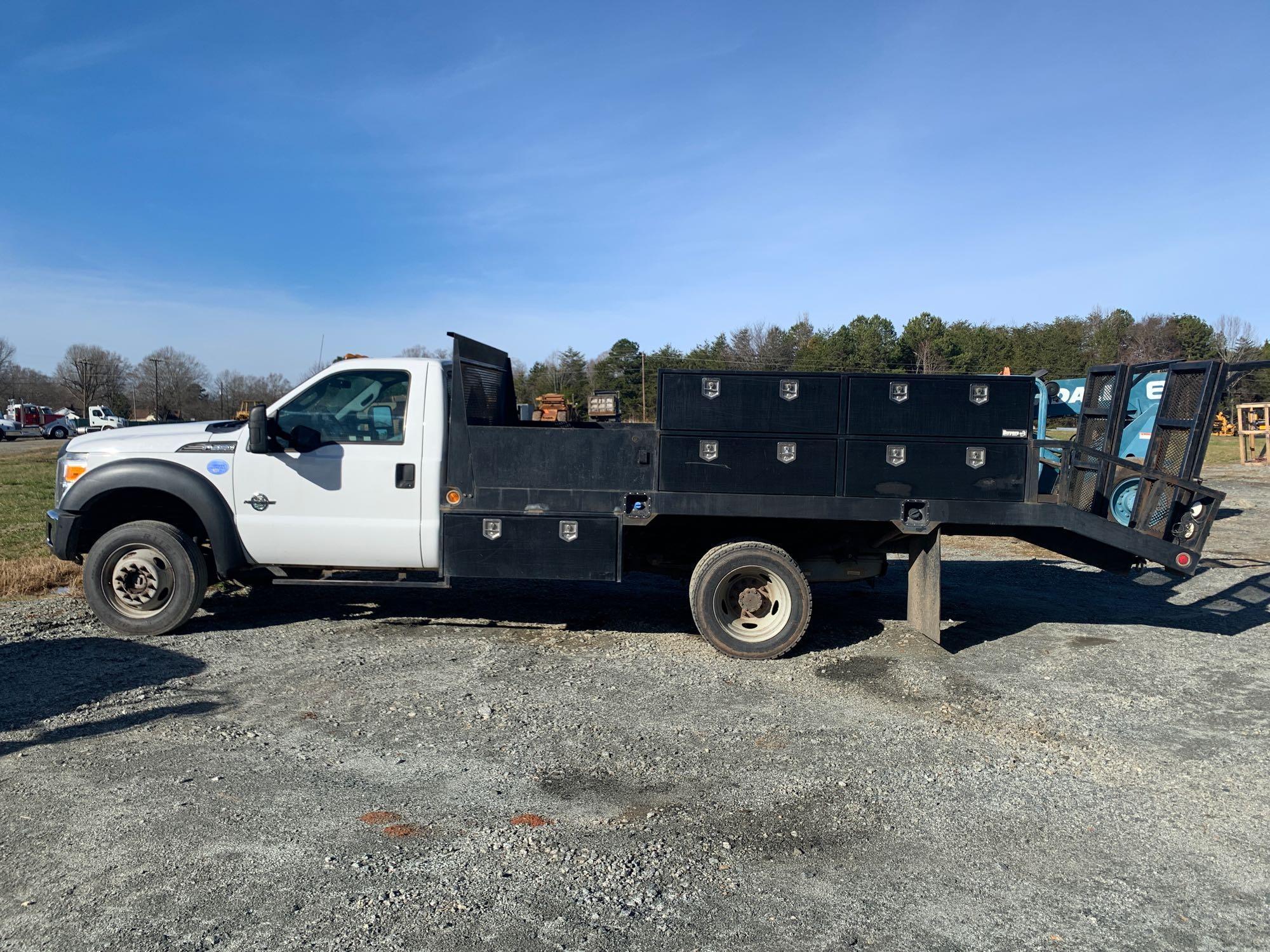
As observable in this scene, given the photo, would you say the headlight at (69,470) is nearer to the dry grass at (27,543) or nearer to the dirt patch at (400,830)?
the dry grass at (27,543)

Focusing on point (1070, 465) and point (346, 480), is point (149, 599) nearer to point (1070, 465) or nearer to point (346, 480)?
point (346, 480)

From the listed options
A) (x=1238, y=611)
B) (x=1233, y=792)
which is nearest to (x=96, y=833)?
(x=1233, y=792)

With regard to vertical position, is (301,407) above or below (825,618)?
above

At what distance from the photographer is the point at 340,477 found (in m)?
7.20

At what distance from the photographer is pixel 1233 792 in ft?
15.7

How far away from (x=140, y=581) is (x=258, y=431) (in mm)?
1644

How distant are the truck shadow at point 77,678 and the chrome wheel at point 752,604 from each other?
12.2 feet

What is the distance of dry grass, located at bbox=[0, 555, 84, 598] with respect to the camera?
29.7 feet

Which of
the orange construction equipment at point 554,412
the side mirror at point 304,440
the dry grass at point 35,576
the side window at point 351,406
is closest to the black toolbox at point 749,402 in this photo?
the orange construction equipment at point 554,412

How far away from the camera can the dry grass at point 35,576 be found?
9062 mm

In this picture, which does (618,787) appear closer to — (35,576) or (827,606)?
(827,606)

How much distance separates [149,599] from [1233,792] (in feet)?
24.6

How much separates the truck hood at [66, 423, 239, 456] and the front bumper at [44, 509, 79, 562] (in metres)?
0.53

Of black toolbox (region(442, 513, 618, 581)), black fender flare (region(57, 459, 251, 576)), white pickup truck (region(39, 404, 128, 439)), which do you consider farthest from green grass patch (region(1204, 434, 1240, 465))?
white pickup truck (region(39, 404, 128, 439))
